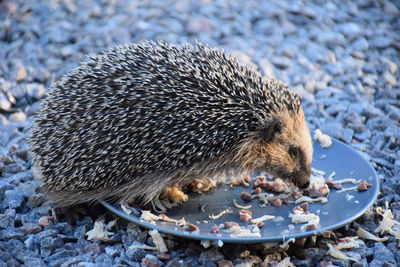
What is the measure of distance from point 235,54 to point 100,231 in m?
4.44

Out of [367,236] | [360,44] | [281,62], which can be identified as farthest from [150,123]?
[360,44]

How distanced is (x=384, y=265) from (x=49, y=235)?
127 inches

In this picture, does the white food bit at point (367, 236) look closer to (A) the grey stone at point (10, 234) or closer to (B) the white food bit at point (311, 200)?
(B) the white food bit at point (311, 200)

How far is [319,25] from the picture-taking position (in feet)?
31.7

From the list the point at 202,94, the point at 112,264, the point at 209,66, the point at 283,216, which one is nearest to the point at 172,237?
the point at 112,264

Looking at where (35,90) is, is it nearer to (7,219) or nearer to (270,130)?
(7,219)

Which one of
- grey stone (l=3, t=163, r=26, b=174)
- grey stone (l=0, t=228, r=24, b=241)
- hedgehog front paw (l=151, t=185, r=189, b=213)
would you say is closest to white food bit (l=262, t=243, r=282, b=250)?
hedgehog front paw (l=151, t=185, r=189, b=213)

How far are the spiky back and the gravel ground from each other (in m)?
0.63

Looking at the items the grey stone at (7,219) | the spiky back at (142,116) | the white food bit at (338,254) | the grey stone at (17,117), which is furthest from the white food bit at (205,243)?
the grey stone at (17,117)

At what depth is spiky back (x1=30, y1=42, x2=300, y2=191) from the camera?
4.84 m

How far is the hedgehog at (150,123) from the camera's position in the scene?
15.9ft

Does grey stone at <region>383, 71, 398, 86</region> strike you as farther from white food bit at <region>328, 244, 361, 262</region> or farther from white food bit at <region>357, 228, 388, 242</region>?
white food bit at <region>328, 244, 361, 262</region>

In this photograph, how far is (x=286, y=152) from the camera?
5.43 metres

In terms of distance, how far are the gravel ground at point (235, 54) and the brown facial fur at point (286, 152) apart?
825mm
